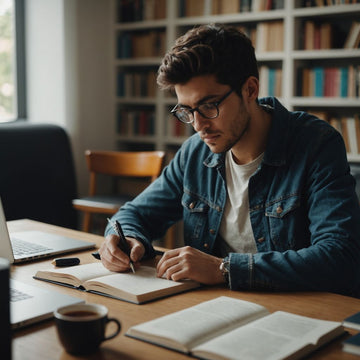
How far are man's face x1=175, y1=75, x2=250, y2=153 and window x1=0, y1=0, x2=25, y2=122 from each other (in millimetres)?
2882

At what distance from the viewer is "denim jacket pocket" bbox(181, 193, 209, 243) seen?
1740 millimetres

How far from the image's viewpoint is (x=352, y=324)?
1.04 m

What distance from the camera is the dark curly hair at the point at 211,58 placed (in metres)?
1.52

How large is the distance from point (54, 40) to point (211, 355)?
352 centimetres

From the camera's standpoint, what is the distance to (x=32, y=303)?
115 centimetres

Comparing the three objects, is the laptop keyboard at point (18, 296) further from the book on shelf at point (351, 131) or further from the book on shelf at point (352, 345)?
the book on shelf at point (351, 131)

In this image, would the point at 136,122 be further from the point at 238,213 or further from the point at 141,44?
the point at 238,213

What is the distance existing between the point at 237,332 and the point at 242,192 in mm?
748

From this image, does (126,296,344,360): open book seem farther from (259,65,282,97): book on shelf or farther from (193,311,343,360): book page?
(259,65,282,97): book on shelf

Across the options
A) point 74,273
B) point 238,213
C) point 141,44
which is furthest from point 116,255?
point 141,44

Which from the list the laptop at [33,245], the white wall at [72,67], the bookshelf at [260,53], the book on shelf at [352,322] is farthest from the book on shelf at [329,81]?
the book on shelf at [352,322]

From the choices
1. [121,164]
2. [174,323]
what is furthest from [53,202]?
[174,323]

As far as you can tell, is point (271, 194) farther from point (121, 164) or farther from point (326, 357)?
point (121, 164)

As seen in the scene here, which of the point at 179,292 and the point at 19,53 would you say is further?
the point at 19,53
